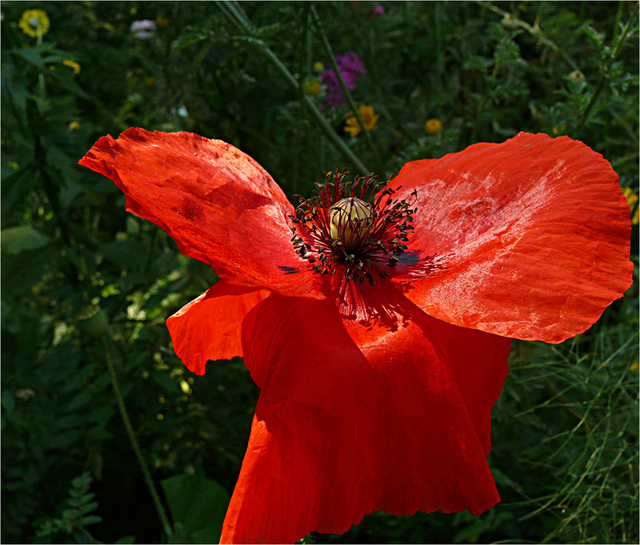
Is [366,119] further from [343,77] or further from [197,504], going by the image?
[197,504]

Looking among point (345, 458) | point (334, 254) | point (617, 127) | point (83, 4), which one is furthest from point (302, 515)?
point (83, 4)

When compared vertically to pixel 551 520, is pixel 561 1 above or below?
above

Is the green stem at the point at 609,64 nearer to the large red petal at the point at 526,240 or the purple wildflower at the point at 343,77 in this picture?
the large red petal at the point at 526,240

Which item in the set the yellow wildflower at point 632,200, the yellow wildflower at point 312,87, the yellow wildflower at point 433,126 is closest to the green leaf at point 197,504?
the yellow wildflower at point 312,87

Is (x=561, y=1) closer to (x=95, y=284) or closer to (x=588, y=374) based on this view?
(x=588, y=374)

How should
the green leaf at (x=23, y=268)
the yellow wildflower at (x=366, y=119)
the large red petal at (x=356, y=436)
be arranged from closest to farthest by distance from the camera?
the large red petal at (x=356, y=436), the green leaf at (x=23, y=268), the yellow wildflower at (x=366, y=119)

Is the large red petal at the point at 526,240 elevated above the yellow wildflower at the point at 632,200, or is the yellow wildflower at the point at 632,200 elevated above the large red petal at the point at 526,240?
the large red petal at the point at 526,240

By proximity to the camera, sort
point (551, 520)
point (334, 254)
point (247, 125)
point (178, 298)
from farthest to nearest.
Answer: point (247, 125) → point (178, 298) → point (551, 520) → point (334, 254)
